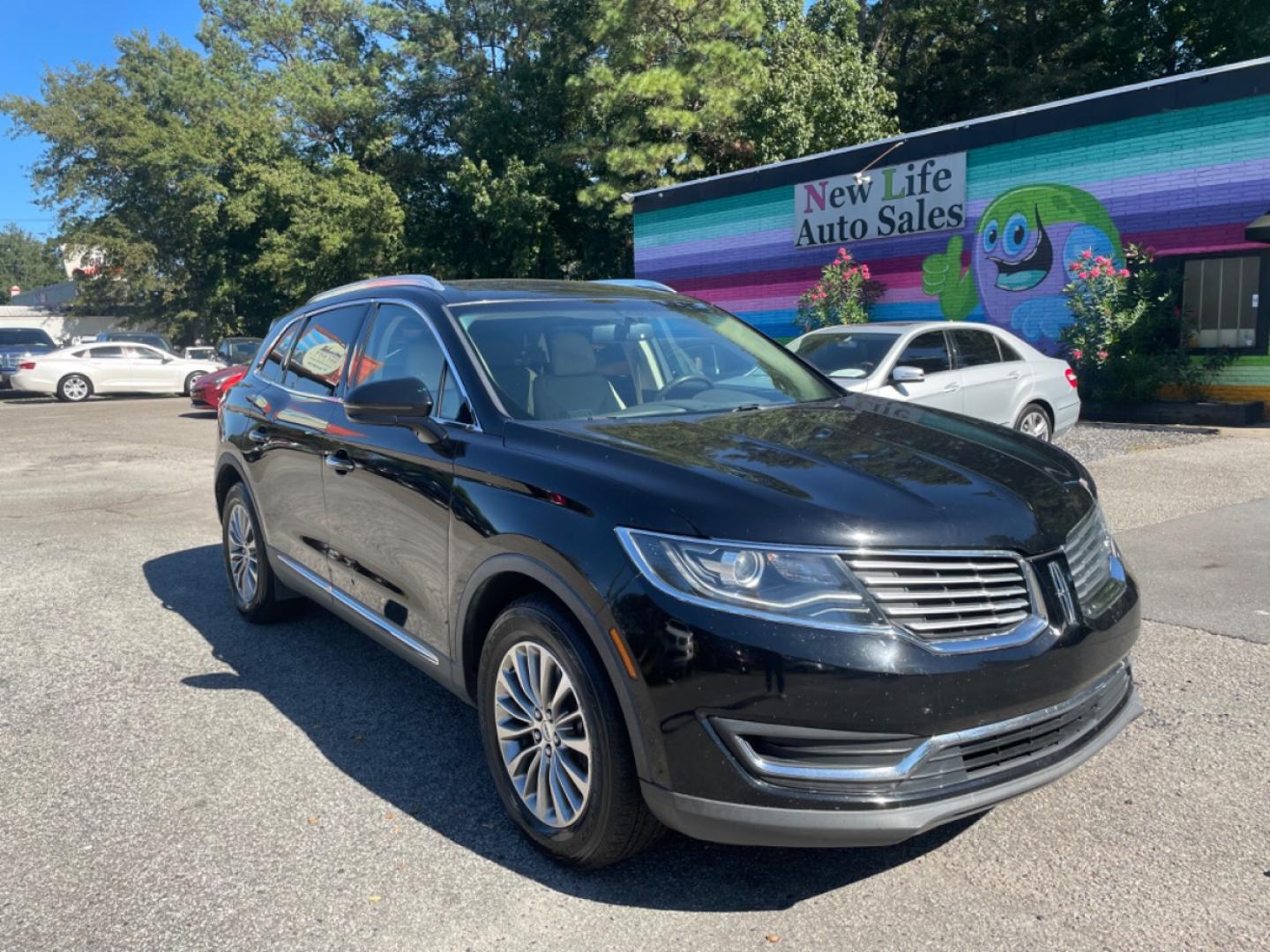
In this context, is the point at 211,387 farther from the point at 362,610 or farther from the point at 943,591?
the point at 943,591

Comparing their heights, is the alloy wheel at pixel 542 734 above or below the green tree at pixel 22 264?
below

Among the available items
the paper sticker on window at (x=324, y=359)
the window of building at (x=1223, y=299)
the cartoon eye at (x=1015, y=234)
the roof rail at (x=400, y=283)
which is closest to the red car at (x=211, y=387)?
the cartoon eye at (x=1015, y=234)

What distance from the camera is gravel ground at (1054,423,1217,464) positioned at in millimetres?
11383

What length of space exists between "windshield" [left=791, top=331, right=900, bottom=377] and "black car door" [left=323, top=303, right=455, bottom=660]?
5334mm

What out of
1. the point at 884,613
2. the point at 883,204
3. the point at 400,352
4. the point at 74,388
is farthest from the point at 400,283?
the point at 74,388

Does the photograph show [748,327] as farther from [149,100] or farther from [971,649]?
[149,100]

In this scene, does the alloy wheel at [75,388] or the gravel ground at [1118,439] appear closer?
the gravel ground at [1118,439]

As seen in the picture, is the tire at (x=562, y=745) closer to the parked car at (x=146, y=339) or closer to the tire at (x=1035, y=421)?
the tire at (x=1035, y=421)

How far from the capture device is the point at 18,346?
91.1 ft

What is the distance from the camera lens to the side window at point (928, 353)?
938cm

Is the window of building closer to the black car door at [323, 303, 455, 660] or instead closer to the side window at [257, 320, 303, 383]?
the side window at [257, 320, 303, 383]

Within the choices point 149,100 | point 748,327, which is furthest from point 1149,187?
point 149,100

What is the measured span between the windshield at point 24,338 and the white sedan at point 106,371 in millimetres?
2034

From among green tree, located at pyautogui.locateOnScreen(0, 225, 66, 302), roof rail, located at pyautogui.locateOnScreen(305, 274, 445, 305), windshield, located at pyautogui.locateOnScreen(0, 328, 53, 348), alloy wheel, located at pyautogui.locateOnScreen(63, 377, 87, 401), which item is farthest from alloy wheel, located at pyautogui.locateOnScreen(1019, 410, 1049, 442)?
green tree, located at pyautogui.locateOnScreen(0, 225, 66, 302)
